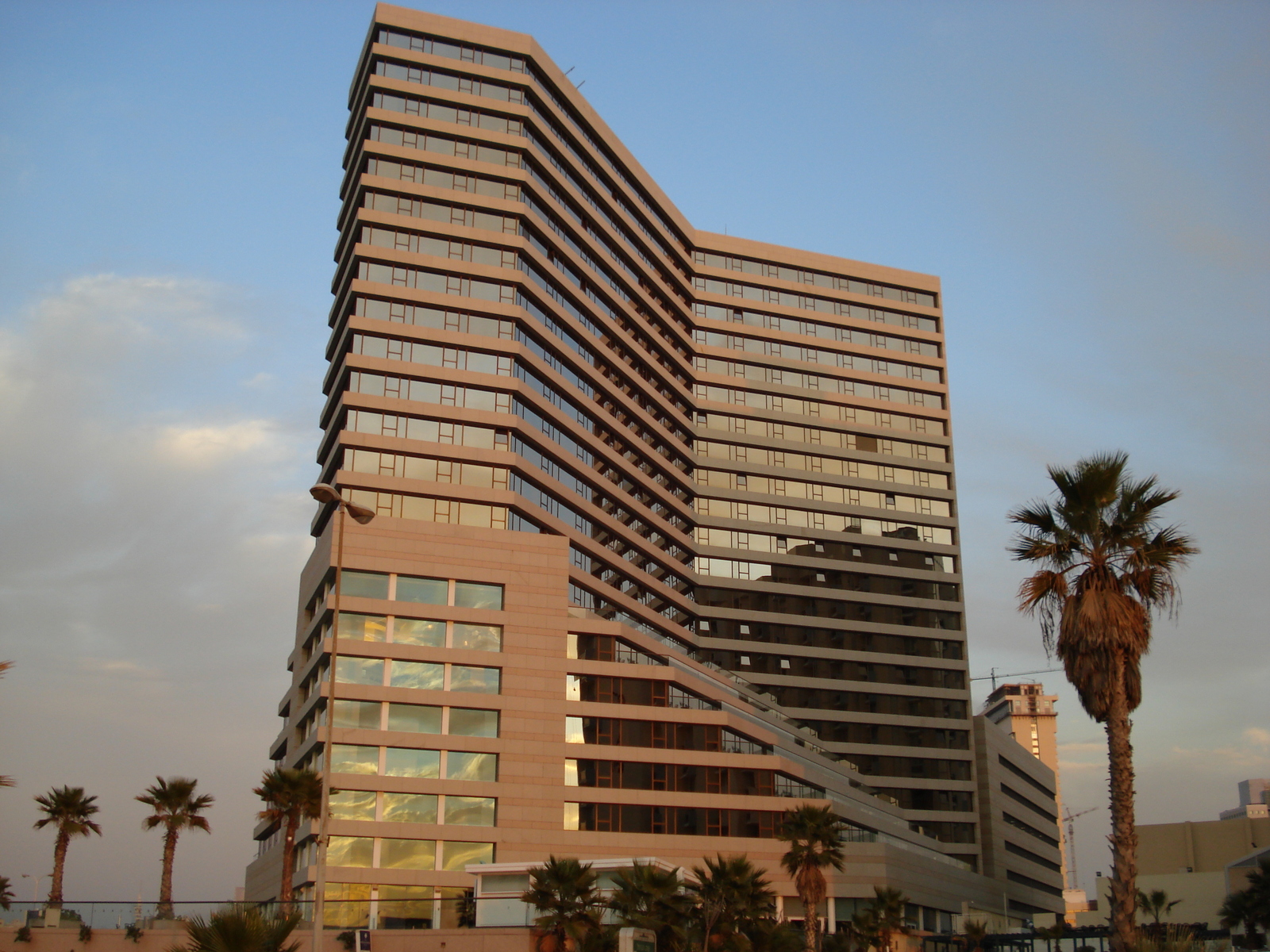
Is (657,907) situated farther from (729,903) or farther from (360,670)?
(360,670)

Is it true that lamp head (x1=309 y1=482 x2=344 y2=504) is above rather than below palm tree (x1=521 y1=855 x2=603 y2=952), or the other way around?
above

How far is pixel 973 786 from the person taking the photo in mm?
112188

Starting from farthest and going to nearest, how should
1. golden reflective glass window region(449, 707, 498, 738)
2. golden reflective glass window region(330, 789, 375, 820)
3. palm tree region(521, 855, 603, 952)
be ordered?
golden reflective glass window region(449, 707, 498, 738) → golden reflective glass window region(330, 789, 375, 820) → palm tree region(521, 855, 603, 952)

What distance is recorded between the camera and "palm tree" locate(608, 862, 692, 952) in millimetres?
44094

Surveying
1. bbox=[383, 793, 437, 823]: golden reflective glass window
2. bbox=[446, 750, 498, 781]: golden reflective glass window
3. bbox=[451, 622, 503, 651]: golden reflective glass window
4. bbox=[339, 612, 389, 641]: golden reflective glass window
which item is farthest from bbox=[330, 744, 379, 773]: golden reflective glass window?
bbox=[451, 622, 503, 651]: golden reflective glass window

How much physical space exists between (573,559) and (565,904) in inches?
1486

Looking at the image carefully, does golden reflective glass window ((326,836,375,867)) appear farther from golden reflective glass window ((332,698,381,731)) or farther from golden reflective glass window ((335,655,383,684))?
golden reflective glass window ((335,655,383,684))

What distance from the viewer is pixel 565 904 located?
148 feet

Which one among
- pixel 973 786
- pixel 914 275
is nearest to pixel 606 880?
pixel 973 786

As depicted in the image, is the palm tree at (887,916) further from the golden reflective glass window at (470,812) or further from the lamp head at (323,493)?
the lamp head at (323,493)

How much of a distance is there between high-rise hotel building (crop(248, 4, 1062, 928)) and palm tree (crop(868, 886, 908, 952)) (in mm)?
9632

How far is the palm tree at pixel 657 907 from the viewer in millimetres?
44094

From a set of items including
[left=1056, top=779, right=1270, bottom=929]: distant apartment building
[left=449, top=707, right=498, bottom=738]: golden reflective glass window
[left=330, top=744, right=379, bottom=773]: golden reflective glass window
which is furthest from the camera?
[left=1056, top=779, right=1270, bottom=929]: distant apartment building

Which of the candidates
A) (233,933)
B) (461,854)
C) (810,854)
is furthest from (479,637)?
(233,933)
